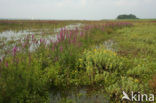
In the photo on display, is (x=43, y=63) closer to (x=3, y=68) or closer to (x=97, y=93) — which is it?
(x=3, y=68)

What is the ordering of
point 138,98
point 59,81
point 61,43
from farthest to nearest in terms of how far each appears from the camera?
point 61,43, point 59,81, point 138,98

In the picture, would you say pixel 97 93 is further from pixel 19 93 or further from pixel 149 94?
pixel 19 93

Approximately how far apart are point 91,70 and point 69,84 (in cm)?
102

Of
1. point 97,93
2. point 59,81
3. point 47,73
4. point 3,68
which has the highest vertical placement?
point 3,68

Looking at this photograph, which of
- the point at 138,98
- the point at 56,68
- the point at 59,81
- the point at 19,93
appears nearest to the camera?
the point at 19,93

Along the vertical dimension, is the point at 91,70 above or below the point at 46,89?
above

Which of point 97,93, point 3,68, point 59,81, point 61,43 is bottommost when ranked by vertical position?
point 97,93

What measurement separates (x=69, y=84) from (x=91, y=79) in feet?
2.57

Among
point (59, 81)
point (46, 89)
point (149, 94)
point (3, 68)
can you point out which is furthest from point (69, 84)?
point (149, 94)

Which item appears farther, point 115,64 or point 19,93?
point 115,64

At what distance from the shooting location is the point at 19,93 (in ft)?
9.86

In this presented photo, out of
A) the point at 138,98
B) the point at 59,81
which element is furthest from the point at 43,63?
the point at 138,98

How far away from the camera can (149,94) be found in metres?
3.39

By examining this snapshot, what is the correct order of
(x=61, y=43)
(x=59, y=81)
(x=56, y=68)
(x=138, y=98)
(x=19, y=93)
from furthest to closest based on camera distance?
(x=61, y=43) < (x=56, y=68) < (x=59, y=81) < (x=138, y=98) < (x=19, y=93)
